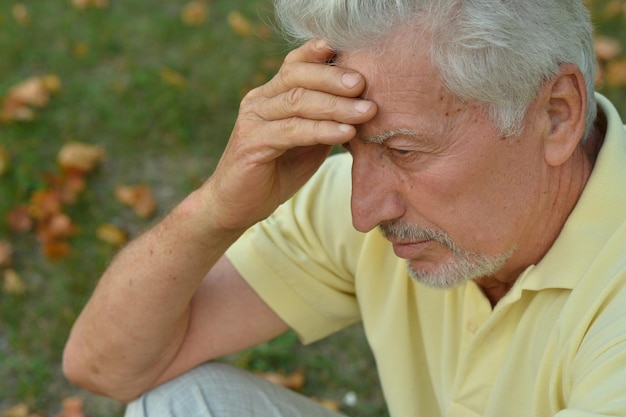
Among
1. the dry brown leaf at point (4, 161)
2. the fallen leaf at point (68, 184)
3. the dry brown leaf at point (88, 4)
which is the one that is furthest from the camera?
the dry brown leaf at point (88, 4)

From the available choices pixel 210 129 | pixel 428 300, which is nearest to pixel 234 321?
pixel 428 300

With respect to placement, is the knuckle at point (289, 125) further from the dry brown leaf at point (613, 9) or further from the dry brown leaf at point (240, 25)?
the dry brown leaf at point (613, 9)

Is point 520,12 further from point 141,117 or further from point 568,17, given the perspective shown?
point 141,117

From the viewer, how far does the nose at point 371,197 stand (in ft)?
7.11

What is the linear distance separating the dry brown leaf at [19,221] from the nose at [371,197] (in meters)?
2.66

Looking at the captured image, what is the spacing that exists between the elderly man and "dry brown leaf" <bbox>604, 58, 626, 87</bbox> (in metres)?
2.72

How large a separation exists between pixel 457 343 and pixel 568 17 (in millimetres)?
878

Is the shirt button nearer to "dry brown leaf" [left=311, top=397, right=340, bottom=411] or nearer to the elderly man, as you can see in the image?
the elderly man

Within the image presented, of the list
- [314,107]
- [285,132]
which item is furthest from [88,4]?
[314,107]

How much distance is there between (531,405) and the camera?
2201 millimetres

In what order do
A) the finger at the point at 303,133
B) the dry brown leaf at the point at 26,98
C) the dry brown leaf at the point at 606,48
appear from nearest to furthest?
the finger at the point at 303,133 < the dry brown leaf at the point at 26,98 < the dry brown leaf at the point at 606,48

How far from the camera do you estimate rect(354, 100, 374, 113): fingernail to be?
202cm

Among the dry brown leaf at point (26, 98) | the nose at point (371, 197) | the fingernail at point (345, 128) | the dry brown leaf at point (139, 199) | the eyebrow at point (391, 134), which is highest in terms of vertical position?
the fingernail at point (345, 128)

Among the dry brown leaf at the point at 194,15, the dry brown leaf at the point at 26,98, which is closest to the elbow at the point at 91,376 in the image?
the dry brown leaf at the point at 26,98
